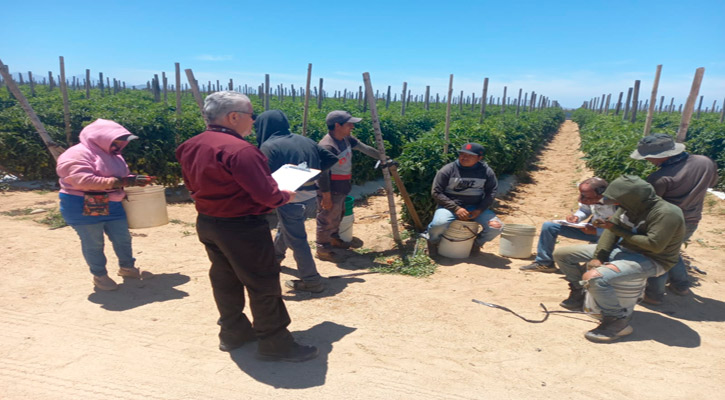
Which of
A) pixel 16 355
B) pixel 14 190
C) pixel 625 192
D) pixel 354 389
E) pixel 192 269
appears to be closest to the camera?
pixel 354 389

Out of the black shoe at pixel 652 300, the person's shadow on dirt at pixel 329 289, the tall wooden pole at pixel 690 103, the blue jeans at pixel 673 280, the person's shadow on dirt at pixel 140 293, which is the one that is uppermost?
the tall wooden pole at pixel 690 103

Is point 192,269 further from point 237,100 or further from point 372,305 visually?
point 237,100

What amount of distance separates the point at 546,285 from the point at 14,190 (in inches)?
400

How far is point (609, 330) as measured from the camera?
321cm

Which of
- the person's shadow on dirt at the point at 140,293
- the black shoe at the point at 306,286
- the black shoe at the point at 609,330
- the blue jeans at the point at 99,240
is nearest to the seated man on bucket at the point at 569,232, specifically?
the black shoe at the point at 609,330

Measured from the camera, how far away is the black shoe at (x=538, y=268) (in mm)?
4770

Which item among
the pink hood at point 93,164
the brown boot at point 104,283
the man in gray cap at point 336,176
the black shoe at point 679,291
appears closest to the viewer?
the pink hood at point 93,164

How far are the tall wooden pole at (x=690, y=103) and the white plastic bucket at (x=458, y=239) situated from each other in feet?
8.60

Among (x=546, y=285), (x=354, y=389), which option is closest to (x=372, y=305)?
(x=354, y=389)

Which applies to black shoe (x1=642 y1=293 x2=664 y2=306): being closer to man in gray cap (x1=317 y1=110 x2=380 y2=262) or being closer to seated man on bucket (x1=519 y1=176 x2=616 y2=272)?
seated man on bucket (x1=519 y1=176 x2=616 y2=272)

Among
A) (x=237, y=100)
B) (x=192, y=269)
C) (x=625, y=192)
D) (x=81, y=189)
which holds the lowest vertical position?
(x=192, y=269)

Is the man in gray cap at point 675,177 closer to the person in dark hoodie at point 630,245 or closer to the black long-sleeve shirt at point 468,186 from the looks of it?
the person in dark hoodie at point 630,245

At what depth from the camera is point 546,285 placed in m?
4.36

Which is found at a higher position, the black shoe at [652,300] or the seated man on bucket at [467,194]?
the seated man on bucket at [467,194]
